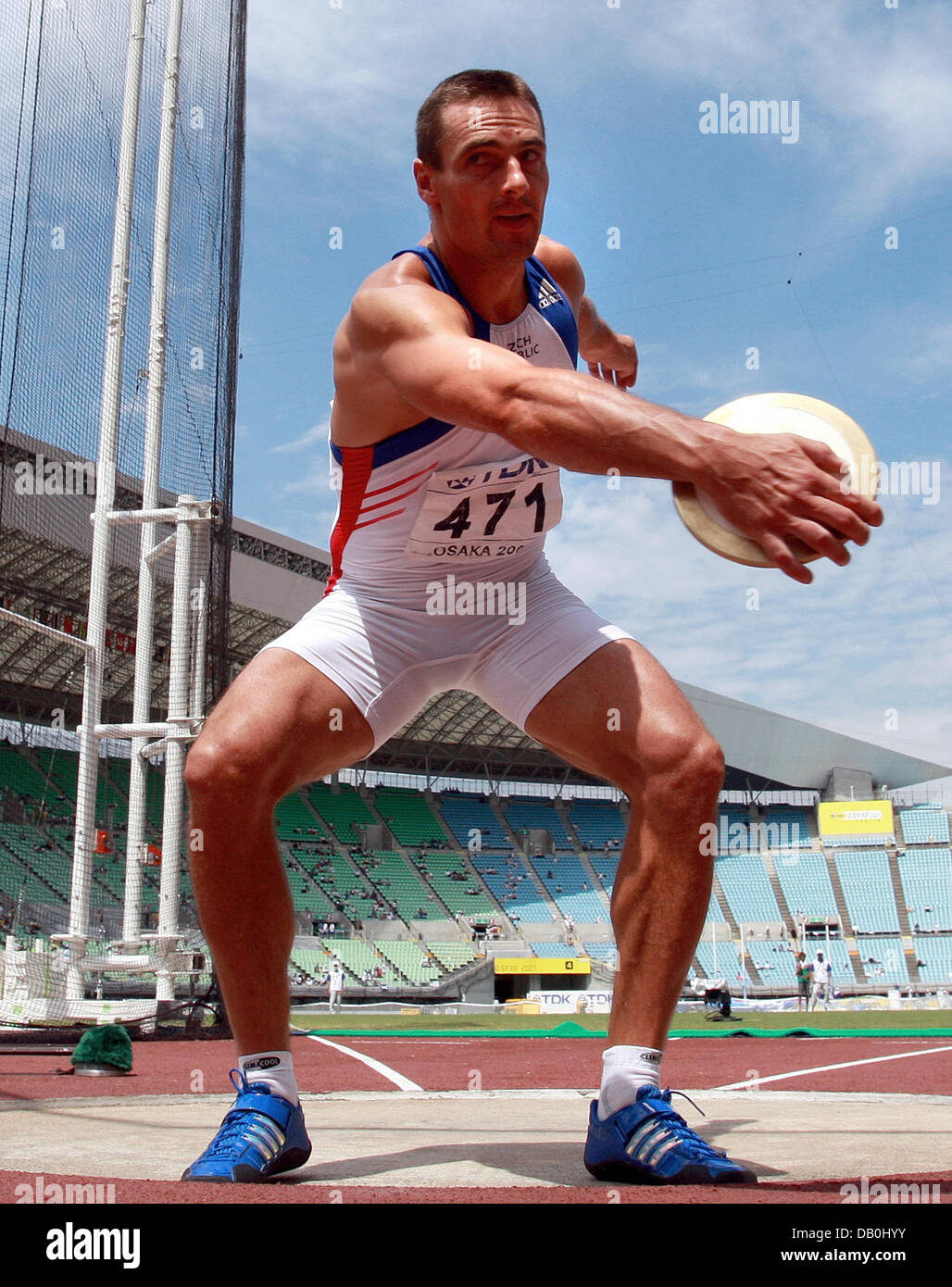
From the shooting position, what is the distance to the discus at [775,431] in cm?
205

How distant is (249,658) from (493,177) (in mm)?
37259

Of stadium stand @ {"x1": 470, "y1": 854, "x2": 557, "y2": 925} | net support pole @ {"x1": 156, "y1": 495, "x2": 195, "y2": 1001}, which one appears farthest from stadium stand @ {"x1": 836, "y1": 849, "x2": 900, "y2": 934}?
net support pole @ {"x1": 156, "y1": 495, "x2": 195, "y2": 1001}

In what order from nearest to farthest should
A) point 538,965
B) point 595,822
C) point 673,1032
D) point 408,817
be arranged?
point 673,1032
point 538,965
point 408,817
point 595,822

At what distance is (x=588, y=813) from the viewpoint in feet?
167

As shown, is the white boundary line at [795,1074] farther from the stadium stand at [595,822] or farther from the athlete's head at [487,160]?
the stadium stand at [595,822]

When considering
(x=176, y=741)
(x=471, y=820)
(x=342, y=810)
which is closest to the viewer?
(x=176, y=741)

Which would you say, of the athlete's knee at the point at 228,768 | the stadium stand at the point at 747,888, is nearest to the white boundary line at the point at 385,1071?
the athlete's knee at the point at 228,768

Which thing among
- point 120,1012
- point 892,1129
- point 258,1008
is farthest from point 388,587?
point 120,1012

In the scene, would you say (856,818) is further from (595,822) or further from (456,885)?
(456,885)

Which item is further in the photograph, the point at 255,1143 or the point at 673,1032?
the point at 673,1032

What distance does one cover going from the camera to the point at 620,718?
272cm

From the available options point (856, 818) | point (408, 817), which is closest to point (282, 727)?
point (408, 817)

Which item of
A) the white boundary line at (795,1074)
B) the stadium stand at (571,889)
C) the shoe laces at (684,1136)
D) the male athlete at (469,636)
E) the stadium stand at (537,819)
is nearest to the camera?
the male athlete at (469,636)
